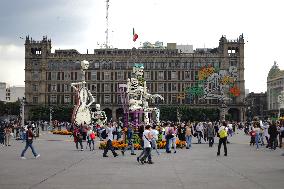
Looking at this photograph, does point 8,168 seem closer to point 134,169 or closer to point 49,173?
point 49,173

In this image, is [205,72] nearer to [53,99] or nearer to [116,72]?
[116,72]

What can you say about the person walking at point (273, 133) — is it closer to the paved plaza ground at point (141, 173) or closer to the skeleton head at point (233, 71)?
the paved plaza ground at point (141, 173)

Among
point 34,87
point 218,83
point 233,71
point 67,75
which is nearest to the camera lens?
point 218,83

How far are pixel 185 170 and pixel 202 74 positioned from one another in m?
98.7

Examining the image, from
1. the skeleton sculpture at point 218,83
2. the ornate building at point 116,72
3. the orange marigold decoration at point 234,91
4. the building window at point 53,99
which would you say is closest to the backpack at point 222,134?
the skeleton sculpture at point 218,83

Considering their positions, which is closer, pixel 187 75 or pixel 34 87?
pixel 187 75

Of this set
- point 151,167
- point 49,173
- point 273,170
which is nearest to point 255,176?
point 273,170

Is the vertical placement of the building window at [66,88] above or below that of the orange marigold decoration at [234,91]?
above

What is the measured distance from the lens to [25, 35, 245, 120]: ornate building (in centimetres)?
→ 12031

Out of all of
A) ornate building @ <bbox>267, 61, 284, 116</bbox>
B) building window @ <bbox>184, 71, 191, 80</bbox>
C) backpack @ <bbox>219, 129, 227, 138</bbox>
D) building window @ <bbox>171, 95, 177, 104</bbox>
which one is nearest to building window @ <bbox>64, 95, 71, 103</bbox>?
building window @ <bbox>171, 95, 177, 104</bbox>

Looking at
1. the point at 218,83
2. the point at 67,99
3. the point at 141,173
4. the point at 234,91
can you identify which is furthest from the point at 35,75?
the point at 141,173

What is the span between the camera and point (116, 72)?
12231 cm

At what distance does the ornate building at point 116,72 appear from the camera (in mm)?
120312

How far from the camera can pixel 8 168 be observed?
20.2m
